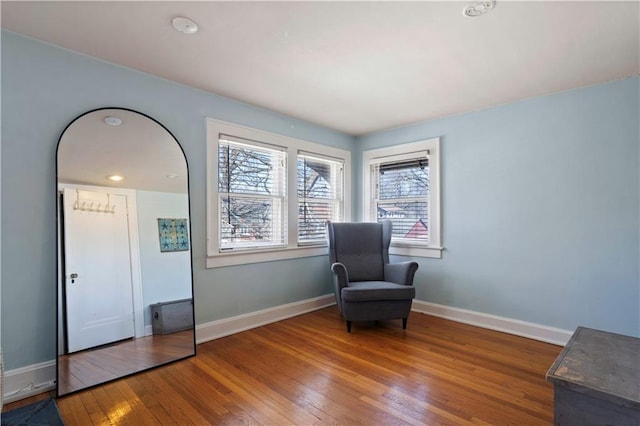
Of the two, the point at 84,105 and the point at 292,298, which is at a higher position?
the point at 84,105

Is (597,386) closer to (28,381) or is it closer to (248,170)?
(248,170)

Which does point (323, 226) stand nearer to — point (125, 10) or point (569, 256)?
point (569, 256)

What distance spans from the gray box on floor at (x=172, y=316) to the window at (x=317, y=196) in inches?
60.9

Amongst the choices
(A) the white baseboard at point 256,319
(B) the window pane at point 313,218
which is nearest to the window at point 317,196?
(B) the window pane at point 313,218

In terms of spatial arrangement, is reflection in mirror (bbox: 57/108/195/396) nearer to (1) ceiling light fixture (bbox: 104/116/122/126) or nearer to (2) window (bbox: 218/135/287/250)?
(1) ceiling light fixture (bbox: 104/116/122/126)

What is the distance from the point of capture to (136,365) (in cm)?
239

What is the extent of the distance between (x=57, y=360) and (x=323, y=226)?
2.90m

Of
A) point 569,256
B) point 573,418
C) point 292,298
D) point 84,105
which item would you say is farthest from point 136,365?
point 569,256

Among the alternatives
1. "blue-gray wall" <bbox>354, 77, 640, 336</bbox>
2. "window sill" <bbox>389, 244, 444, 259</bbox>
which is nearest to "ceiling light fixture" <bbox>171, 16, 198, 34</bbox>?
"blue-gray wall" <bbox>354, 77, 640, 336</bbox>

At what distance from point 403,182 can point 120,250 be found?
3160 millimetres

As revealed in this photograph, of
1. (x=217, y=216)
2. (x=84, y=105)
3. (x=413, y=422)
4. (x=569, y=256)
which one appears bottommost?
(x=413, y=422)

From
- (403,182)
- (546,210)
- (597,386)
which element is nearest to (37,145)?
(597,386)

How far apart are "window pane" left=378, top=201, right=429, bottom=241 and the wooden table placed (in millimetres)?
2259

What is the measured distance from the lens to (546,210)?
3.04 m
